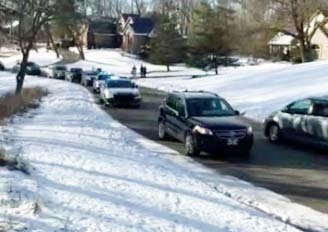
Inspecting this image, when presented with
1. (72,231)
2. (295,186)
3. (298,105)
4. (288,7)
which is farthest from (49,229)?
(288,7)

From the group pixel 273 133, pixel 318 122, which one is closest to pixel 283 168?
pixel 318 122

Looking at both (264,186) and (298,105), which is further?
(298,105)

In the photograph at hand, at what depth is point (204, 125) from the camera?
15375mm

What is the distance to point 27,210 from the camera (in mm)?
8281

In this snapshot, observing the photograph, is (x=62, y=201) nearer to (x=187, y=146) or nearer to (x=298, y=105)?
(x=187, y=146)

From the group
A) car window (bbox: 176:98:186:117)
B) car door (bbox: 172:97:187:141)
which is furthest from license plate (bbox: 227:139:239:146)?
car window (bbox: 176:98:186:117)

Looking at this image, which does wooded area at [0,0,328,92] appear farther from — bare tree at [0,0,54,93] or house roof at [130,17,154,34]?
house roof at [130,17,154,34]

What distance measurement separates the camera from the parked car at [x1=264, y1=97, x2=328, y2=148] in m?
16.2

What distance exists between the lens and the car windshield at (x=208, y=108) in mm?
16500

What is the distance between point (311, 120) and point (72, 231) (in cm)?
1049

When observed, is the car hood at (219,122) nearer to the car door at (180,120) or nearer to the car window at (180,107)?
the car door at (180,120)

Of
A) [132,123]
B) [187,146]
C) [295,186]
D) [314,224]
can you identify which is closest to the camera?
[314,224]

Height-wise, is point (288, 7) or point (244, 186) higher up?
point (288, 7)

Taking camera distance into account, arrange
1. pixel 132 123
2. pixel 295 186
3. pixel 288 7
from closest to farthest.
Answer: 1. pixel 295 186
2. pixel 132 123
3. pixel 288 7
